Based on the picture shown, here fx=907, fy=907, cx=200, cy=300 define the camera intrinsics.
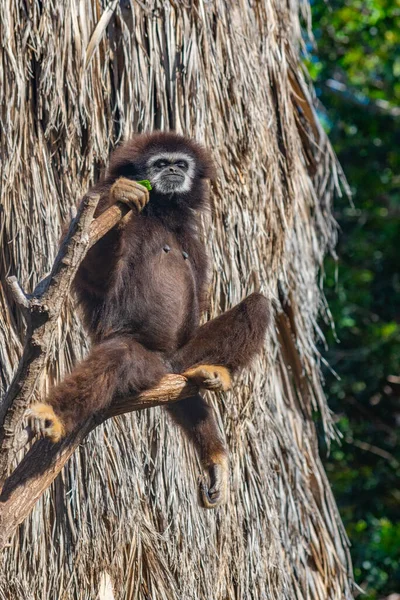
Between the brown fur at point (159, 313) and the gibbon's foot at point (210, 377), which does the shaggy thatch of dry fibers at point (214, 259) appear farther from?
the gibbon's foot at point (210, 377)

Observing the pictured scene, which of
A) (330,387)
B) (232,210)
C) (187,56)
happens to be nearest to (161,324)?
(232,210)

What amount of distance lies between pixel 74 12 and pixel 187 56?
780mm

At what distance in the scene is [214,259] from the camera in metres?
5.89

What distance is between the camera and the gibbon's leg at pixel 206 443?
4609 millimetres

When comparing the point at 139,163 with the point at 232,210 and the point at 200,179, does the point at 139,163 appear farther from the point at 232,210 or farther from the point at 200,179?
the point at 232,210

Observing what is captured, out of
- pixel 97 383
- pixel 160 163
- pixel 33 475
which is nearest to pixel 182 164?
pixel 160 163

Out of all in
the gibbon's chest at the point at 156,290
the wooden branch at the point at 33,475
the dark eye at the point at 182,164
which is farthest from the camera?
the dark eye at the point at 182,164

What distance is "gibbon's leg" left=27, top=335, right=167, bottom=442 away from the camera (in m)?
3.78

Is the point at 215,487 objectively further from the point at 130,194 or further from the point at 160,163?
the point at 160,163

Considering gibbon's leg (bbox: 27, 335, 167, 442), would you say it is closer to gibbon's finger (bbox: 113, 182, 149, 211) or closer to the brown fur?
the brown fur

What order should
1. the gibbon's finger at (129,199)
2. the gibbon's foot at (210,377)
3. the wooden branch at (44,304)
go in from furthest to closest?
the gibbon's foot at (210,377) → the gibbon's finger at (129,199) → the wooden branch at (44,304)

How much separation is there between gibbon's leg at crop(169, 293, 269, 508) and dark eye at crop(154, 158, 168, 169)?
2.86 ft

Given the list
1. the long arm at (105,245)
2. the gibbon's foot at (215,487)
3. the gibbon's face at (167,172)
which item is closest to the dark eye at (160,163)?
the gibbon's face at (167,172)

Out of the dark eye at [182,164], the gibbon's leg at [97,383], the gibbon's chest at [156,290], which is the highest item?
the dark eye at [182,164]
